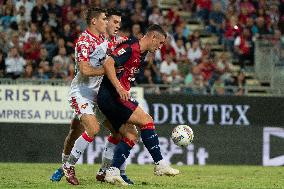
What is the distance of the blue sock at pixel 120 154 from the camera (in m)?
12.4

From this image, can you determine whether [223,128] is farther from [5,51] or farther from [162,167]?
[162,167]

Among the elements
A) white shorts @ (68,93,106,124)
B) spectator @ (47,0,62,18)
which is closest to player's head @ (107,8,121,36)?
white shorts @ (68,93,106,124)

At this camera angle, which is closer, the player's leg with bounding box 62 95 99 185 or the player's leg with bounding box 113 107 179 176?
the player's leg with bounding box 113 107 179 176

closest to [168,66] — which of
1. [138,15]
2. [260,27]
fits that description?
[138,15]

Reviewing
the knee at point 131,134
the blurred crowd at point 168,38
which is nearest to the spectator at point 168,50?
the blurred crowd at point 168,38

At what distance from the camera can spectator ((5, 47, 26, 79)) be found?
21469 mm

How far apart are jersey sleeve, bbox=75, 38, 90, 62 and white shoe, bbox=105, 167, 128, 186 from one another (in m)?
1.58

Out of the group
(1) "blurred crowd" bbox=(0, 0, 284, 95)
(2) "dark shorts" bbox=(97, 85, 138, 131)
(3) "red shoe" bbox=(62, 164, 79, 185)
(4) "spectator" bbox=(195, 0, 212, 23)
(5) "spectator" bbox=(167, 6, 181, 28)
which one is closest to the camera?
(2) "dark shorts" bbox=(97, 85, 138, 131)

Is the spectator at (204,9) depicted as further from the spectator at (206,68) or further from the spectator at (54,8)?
the spectator at (54,8)

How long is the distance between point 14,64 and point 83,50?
9.37 metres

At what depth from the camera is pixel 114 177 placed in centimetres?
1231

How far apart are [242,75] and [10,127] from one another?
22.6 ft

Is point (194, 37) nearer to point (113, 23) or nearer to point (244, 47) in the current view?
point (244, 47)

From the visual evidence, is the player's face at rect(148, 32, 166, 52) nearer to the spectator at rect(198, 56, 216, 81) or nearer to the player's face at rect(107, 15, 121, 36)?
the player's face at rect(107, 15, 121, 36)
